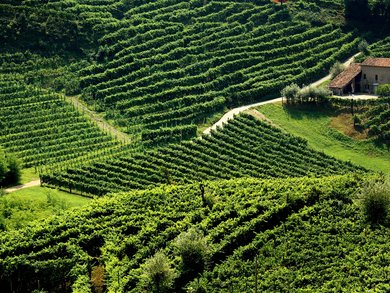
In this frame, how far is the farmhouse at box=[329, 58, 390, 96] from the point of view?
111875 millimetres

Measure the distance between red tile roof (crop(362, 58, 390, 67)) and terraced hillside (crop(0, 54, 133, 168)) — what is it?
1658 inches

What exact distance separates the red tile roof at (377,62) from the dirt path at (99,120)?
4022cm

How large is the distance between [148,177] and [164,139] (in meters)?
11.8

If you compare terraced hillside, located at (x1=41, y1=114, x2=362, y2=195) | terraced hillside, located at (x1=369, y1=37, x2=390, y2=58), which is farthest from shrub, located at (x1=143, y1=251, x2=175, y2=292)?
terraced hillside, located at (x1=369, y1=37, x2=390, y2=58)

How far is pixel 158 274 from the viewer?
5841 centimetres

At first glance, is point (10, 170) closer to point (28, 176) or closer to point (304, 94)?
point (28, 176)

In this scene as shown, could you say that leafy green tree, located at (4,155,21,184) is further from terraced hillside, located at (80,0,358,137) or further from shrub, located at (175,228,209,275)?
shrub, located at (175,228,209,275)

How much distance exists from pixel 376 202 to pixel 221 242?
14.3 metres

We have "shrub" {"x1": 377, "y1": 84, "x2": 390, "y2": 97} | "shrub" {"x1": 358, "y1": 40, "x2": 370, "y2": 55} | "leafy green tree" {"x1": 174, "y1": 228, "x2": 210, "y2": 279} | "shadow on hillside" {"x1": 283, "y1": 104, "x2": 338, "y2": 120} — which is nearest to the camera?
"leafy green tree" {"x1": 174, "y1": 228, "x2": 210, "y2": 279}

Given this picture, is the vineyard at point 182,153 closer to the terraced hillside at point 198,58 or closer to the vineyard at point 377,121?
the vineyard at point 377,121

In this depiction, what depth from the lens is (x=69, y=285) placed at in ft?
213

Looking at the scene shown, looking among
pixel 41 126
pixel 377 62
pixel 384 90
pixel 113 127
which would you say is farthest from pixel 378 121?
pixel 41 126

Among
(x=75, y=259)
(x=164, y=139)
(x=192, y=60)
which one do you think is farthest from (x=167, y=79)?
(x=75, y=259)

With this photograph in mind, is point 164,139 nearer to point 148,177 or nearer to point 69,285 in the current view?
point 148,177
